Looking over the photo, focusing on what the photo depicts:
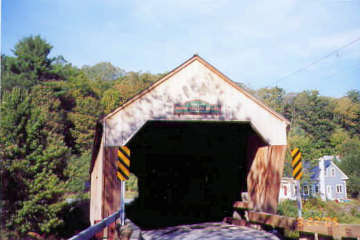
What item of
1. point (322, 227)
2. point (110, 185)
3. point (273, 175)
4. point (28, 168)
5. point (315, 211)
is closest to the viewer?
point (322, 227)

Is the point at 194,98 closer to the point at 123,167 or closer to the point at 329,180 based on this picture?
the point at 123,167

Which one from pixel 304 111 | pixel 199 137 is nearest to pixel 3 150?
pixel 199 137

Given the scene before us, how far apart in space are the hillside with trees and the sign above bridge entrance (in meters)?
17.2

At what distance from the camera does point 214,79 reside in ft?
35.6

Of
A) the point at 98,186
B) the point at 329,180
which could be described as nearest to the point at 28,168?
the point at 98,186

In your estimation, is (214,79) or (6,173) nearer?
(214,79)

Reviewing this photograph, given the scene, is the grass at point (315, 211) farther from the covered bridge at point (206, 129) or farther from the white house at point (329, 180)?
the covered bridge at point (206, 129)

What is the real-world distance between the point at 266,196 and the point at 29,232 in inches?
761

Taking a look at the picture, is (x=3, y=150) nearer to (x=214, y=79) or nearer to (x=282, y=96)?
(x=214, y=79)

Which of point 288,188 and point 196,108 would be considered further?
point 288,188

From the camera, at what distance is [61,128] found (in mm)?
45969

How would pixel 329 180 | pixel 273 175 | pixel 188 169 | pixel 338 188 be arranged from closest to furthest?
1. pixel 273 175
2. pixel 188 169
3. pixel 329 180
4. pixel 338 188

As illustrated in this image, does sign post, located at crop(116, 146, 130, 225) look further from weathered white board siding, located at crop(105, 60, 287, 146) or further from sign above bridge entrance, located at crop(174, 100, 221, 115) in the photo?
sign above bridge entrance, located at crop(174, 100, 221, 115)

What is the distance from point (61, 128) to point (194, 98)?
3965 cm
